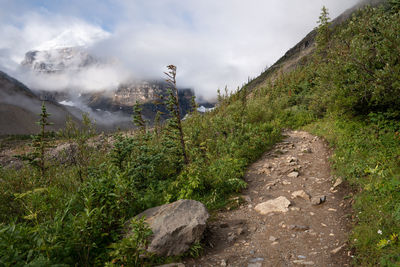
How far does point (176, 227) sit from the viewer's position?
369 cm

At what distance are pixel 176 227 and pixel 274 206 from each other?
8.78ft

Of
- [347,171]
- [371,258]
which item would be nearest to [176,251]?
[371,258]

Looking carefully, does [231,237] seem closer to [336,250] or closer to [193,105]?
[336,250]

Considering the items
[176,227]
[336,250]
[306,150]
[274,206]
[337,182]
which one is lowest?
[336,250]

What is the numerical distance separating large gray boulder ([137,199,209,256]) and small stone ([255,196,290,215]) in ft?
5.50

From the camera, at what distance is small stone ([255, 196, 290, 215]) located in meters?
5.00

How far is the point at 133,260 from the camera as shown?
3.16 metres

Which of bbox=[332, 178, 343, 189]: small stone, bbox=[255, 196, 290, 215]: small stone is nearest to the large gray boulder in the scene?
bbox=[255, 196, 290, 215]: small stone

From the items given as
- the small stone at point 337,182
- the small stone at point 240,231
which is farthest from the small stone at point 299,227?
the small stone at point 337,182

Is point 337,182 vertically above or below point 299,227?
above

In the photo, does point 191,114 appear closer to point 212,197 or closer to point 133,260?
point 212,197

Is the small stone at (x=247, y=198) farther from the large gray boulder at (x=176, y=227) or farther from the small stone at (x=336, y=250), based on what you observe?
the small stone at (x=336, y=250)

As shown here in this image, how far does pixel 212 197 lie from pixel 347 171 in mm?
3601

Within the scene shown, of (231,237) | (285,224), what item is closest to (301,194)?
(285,224)
